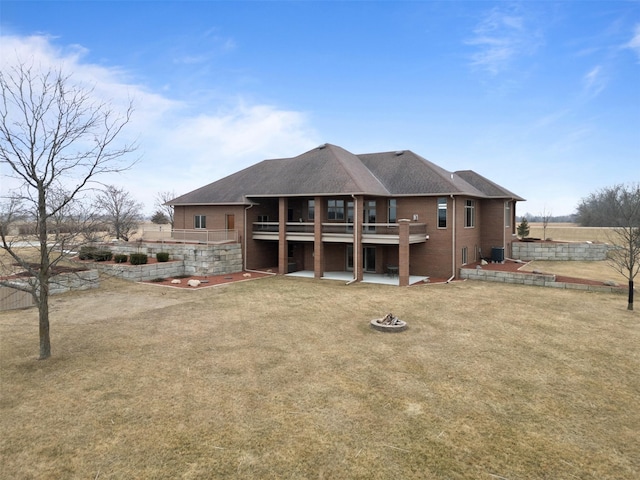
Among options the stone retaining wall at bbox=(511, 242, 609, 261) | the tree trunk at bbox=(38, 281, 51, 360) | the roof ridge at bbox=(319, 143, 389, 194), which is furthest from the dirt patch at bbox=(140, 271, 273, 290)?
the stone retaining wall at bbox=(511, 242, 609, 261)

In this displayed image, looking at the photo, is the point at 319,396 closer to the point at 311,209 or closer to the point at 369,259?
the point at 369,259

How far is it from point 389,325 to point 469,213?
651 inches

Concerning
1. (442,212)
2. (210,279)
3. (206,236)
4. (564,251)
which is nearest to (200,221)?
(206,236)

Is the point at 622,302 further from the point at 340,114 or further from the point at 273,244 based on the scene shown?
the point at 340,114

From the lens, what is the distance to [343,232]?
25.2 m

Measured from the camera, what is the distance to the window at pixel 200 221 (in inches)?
1178

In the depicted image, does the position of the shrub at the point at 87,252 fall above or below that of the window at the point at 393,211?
below

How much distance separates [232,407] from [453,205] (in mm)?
19863

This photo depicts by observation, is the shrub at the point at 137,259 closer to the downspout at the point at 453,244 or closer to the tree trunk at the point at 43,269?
the tree trunk at the point at 43,269

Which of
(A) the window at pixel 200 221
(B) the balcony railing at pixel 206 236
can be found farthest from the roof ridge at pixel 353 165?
(A) the window at pixel 200 221

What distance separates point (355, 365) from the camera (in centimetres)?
973

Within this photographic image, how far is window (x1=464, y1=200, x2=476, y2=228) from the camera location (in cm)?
2558

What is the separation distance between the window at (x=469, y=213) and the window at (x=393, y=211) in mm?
4779

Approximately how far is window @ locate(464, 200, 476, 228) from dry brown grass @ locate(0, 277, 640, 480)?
11626 millimetres
